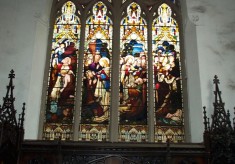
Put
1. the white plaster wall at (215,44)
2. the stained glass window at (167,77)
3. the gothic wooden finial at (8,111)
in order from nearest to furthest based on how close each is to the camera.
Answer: the gothic wooden finial at (8,111) < the white plaster wall at (215,44) < the stained glass window at (167,77)

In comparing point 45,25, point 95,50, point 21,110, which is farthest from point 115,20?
point 21,110

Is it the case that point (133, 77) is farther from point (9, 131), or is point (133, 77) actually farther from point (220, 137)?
point (9, 131)

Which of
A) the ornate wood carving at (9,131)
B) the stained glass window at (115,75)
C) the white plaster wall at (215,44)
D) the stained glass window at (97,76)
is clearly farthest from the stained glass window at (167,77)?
the ornate wood carving at (9,131)

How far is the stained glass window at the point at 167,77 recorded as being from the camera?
33.8ft

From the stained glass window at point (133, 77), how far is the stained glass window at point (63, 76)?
45.5 inches

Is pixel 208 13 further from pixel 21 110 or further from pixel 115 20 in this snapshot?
pixel 21 110

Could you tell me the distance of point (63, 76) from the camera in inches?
430

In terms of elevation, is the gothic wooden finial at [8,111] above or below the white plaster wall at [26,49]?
below

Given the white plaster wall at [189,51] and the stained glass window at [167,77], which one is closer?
→ the white plaster wall at [189,51]

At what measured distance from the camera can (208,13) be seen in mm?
10758

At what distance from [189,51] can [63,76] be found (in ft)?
10.1

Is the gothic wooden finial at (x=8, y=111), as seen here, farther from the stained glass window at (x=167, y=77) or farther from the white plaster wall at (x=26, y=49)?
the stained glass window at (x=167, y=77)

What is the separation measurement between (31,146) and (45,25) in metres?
3.27

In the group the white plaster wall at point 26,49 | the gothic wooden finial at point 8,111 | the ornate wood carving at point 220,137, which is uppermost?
the white plaster wall at point 26,49
